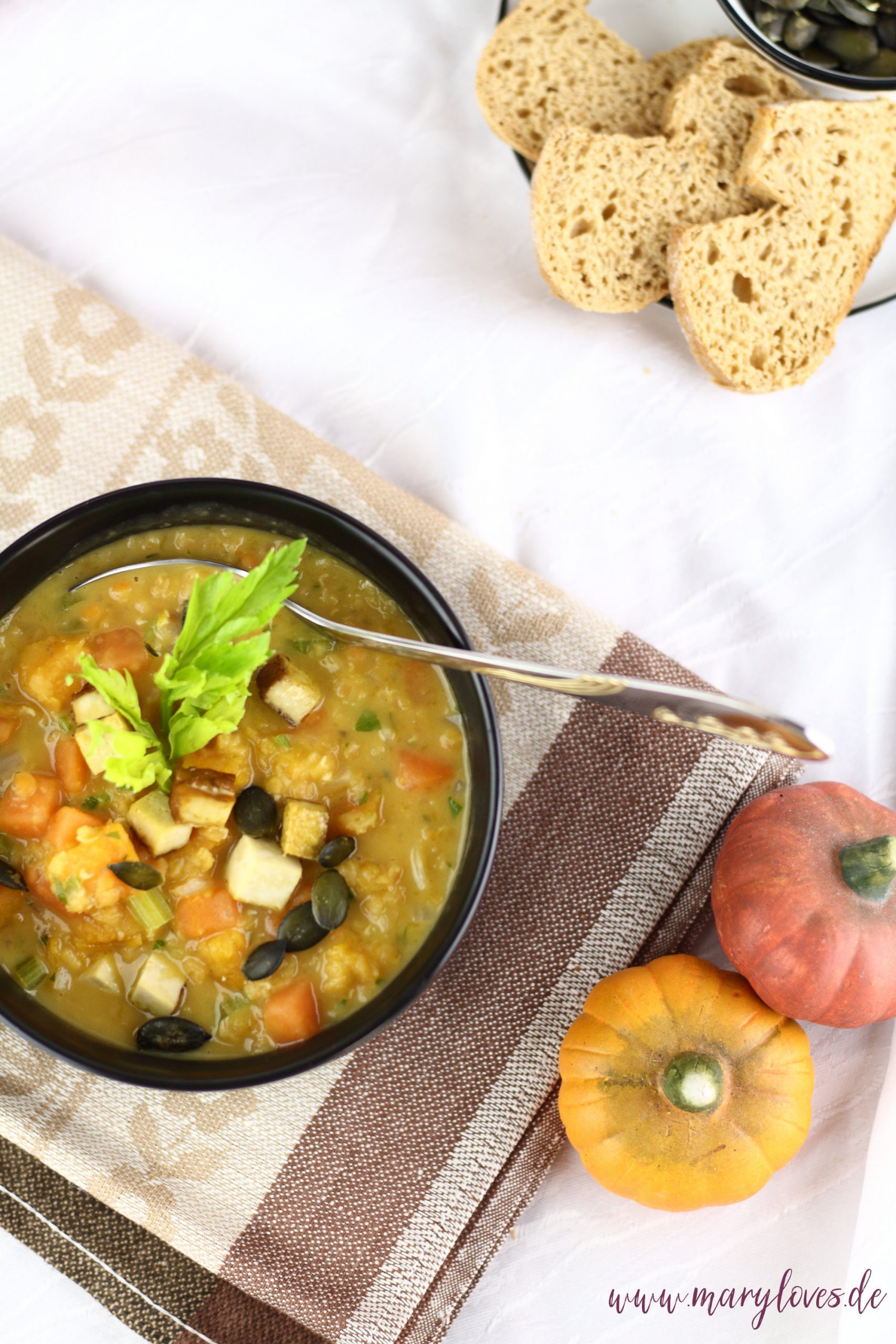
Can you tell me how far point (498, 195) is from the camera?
3.17 metres

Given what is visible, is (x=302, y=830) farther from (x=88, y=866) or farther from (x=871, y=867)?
(x=871, y=867)

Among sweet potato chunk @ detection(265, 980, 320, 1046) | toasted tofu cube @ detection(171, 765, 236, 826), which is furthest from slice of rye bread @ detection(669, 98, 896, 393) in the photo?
sweet potato chunk @ detection(265, 980, 320, 1046)

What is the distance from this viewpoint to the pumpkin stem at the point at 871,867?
2508 millimetres

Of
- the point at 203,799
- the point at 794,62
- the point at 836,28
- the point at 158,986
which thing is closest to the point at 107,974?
the point at 158,986

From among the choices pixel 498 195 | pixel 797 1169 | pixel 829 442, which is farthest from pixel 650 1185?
pixel 498 195

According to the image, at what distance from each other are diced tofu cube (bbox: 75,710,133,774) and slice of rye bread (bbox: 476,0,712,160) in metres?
1.94

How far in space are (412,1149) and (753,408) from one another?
2.25 m

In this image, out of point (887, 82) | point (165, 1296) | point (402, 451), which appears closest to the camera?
point (887, 82)

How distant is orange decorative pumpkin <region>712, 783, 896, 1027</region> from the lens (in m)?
2.56

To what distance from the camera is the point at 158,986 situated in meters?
2.46

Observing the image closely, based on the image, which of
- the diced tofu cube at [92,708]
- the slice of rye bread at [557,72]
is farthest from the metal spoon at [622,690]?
the slice of rye bread at [557,72]

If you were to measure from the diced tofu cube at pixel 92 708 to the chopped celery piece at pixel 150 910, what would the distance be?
407 mm

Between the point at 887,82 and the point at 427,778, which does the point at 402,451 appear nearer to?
the point at 427,778

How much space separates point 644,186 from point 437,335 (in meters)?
0.71
